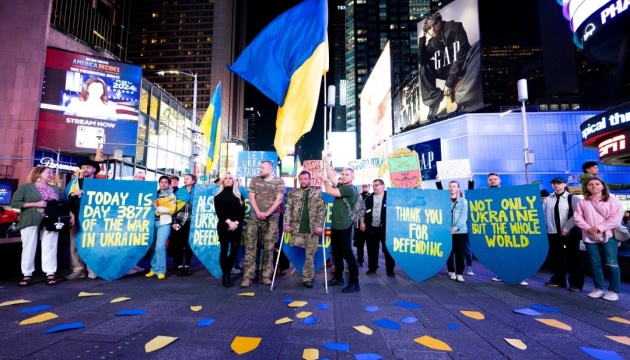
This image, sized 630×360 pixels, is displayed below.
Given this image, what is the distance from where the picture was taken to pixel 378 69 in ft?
108

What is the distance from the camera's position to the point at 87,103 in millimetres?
23688

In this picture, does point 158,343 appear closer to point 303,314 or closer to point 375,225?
point 303,314

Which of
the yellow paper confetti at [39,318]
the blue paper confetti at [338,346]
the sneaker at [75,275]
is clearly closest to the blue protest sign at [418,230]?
the blue paper confetti at [338,346]

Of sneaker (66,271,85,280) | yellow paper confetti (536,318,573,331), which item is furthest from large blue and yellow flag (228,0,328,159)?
sneaker (66,271,85,280)

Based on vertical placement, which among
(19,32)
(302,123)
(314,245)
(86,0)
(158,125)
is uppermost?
(86,0)

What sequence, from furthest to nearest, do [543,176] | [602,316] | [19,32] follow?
[543,176] < [19,32] < [602,316]

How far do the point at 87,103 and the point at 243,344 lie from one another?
27533 mm

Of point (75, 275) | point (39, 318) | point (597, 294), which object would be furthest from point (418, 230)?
point (75, 275)

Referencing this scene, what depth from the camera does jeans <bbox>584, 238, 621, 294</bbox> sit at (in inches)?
193

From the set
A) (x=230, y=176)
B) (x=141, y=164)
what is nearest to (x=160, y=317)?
(x=230, y=176)

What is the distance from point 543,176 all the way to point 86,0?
4988 centimetres

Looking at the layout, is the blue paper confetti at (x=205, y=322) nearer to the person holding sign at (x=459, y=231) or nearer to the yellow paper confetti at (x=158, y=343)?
the yellow paper confetti at (x=158, y=343)

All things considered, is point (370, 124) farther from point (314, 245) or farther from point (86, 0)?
point (86, 0)

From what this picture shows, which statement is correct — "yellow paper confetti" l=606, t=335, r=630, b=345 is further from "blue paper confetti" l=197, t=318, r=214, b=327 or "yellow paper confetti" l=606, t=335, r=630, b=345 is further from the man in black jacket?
"blue paper confetti" l=197, t=318, r=214, b=327
